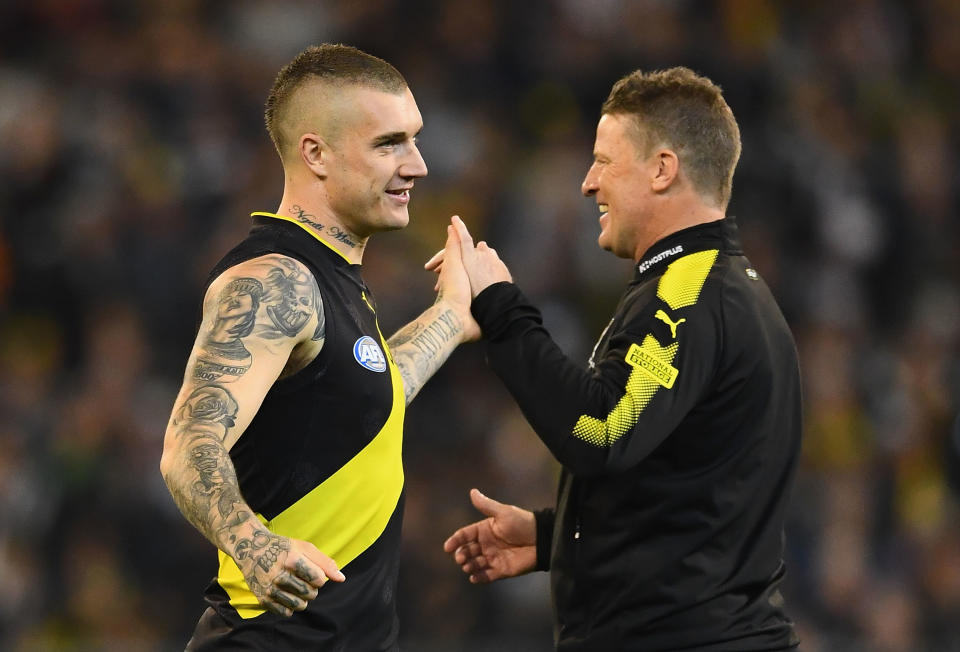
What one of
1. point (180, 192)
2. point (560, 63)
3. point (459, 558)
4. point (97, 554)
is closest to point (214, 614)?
point (459, 558)

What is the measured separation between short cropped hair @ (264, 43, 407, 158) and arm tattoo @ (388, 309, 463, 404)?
0.70 metres

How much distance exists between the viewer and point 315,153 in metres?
3.89

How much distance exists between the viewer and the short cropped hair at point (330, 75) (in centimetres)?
390

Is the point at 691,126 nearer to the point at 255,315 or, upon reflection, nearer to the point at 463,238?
the point at 463,238

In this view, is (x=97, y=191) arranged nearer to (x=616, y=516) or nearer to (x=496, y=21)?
(x=496, y=21)

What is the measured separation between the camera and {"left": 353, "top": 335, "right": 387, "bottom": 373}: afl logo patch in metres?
3.64

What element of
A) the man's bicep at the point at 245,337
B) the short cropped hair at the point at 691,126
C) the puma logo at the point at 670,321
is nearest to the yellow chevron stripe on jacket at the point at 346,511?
the man's bicep at the point at 245,337

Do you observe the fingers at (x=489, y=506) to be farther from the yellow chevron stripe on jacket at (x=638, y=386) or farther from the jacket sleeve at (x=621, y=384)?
the yellow chevron stripe on jacket at (x=638, y=386)

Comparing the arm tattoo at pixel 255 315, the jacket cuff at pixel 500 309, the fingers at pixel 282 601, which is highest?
the arm tattoo at pixel 255 315

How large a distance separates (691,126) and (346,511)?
5.28 feet

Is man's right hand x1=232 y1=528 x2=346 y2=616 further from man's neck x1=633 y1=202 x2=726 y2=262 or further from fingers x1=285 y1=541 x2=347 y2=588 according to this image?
man's neck x1=633 y1=202 x2=726 y2=262

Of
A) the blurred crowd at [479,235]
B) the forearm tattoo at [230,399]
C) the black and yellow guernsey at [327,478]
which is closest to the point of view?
the forearm tattoo at [230,399]

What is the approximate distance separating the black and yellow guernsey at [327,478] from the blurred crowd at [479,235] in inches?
129

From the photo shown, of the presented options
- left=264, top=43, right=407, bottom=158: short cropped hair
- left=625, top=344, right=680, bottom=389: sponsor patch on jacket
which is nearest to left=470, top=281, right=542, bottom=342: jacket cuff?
left=625, top=344, right=680, bottom=389: sponsor patch on jacket
